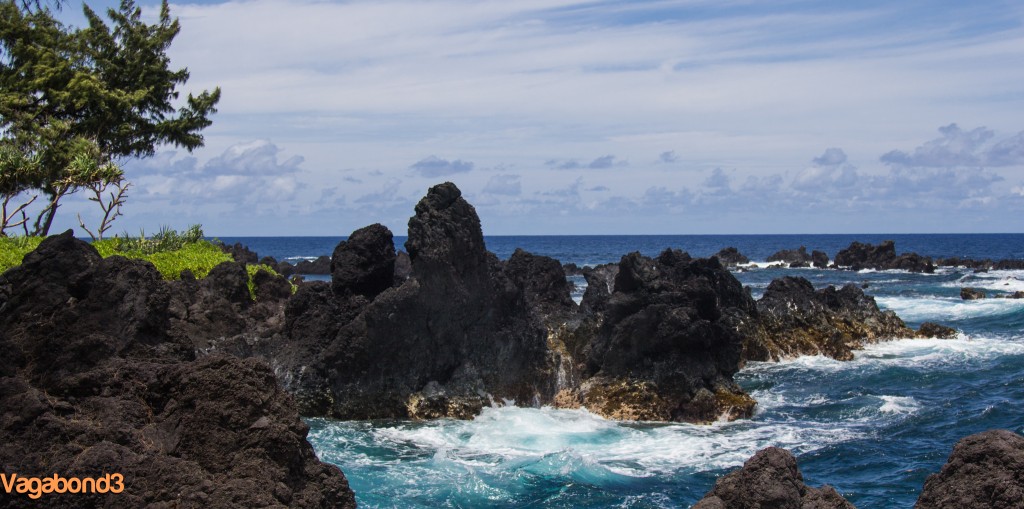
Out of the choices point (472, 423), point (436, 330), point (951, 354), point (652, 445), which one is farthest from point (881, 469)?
point (951, 354)

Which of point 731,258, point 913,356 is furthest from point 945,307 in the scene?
point 731,258

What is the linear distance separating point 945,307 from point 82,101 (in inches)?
1520

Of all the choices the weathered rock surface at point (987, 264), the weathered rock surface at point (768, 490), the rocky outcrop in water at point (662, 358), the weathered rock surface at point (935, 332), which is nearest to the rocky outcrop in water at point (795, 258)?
the weathered rock surface at point (987, 264)

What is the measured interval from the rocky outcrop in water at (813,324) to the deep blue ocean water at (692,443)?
1.42m

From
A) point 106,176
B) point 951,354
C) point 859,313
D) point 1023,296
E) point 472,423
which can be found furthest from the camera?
point 1023,296

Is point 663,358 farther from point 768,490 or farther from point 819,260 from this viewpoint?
point 819,260

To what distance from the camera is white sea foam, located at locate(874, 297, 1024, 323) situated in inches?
1575

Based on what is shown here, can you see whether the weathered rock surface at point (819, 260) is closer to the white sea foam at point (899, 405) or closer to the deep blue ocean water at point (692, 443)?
the deep blue ocean water at point (692, 443)

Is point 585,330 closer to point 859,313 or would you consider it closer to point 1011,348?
point 859,313

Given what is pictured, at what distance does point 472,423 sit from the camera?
18.4 m

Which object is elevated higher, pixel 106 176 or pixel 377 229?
pixel 106 176

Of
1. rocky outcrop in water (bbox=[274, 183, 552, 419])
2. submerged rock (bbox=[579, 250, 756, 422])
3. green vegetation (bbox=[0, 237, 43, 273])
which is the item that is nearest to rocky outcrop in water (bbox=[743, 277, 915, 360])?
submerged rock (bbox=[579, 250, 756, 422])

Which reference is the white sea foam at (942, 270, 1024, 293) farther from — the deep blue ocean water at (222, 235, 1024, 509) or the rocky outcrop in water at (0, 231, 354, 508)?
the rocky outcrop in water at (0, 231, 354, 508)

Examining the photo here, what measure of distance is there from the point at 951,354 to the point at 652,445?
16165 millimetres
